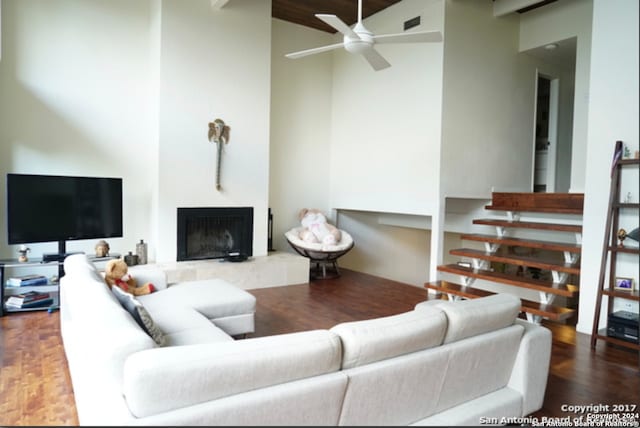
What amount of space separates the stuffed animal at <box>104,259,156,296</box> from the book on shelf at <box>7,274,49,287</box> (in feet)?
4.64

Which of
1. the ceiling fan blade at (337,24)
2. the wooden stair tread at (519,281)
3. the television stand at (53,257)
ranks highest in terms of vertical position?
the ceiling fan blade at (337,24)

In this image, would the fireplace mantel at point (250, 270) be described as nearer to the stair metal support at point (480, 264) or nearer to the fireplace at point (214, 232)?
the fireplace at point (214, 232)

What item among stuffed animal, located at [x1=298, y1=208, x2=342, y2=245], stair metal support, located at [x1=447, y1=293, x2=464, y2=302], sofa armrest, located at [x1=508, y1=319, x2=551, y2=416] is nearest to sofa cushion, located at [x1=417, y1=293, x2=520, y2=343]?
sofa armrest, located at [x1=508, y1=319, x2=551, y2=416]

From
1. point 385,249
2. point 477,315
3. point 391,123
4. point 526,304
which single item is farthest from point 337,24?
point 385,249

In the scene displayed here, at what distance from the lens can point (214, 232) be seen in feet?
17.6

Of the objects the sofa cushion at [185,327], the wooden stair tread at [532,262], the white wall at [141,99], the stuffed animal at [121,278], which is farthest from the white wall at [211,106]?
the wooden stair tread at [532,262]

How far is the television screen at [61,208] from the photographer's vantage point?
4016 mm

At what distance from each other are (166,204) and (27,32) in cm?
227

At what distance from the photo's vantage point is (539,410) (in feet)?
7.66

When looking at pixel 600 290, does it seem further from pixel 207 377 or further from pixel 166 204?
pixel 166 204

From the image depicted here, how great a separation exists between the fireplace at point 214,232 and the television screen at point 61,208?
75 cm

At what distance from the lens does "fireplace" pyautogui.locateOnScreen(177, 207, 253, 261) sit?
5.09 metres

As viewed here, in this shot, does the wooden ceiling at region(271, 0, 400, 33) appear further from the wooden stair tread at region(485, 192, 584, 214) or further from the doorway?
the wooden stair tread at region(485, 192, 584, 214)

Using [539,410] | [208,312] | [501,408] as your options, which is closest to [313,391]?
[501,408]
